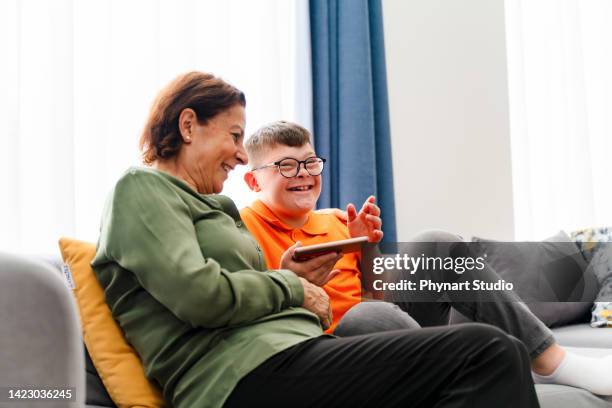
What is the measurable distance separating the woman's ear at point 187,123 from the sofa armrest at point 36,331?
0.71 meters

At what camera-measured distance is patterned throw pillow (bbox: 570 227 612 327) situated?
2.74 m

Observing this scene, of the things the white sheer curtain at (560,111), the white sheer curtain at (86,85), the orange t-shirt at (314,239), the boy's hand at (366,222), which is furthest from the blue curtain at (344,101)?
the white sheer curtain at (560,111)

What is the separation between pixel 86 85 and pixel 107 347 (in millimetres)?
1161

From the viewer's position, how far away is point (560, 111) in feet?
12.9

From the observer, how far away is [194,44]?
8.26ft

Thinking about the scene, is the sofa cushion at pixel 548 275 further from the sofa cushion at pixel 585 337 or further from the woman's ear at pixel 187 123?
the woman's ear at pixel 187 123

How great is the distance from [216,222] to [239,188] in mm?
1199

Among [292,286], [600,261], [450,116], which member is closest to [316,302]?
[292,286]

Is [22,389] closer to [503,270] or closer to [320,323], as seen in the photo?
[320,323]

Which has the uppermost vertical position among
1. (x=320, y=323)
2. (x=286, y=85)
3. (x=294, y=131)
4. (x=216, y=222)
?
(x=286, y=85)

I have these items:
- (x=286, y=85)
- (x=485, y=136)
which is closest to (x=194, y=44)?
(x=286, y=85)

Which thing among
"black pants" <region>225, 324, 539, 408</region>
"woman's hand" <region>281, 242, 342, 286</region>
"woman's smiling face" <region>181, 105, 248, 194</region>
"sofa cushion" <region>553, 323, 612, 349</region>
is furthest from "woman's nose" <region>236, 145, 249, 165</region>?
"sofa cushion" <region>553, 323, 612, 349</region>

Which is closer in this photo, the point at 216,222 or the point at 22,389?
the point at 22,389

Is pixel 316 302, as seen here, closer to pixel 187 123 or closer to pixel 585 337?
pixel 187 123
